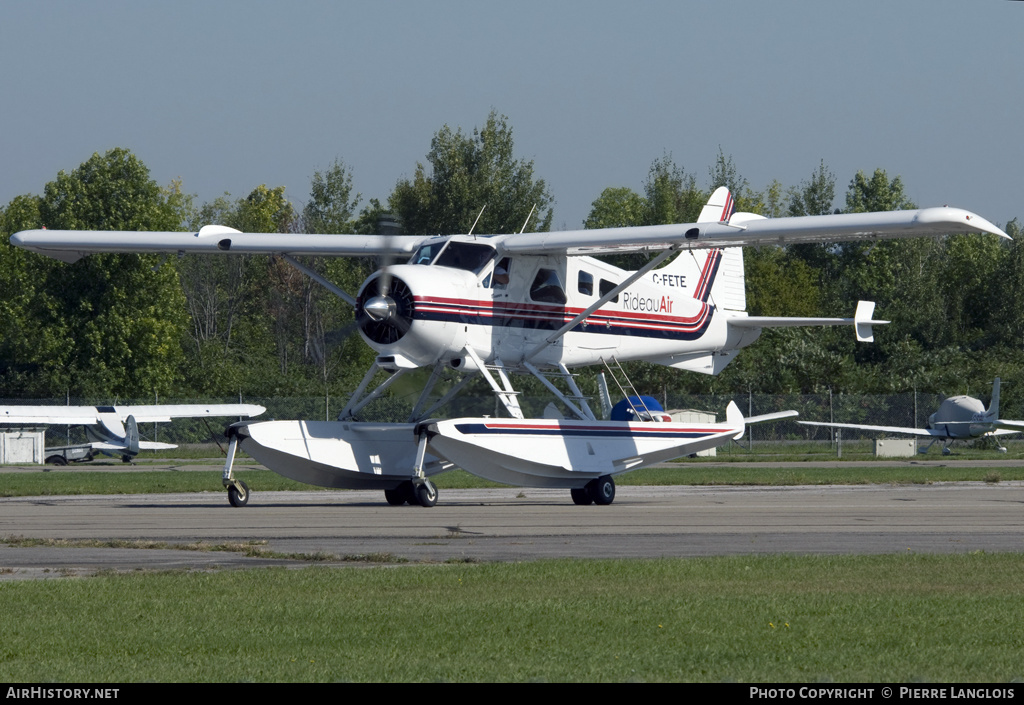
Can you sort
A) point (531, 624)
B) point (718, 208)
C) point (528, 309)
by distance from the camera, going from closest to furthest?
point (531, 624) < point (528, 309) < point (718, 208)

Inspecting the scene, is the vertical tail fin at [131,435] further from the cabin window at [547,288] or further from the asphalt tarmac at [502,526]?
the cabin window at [547,288]

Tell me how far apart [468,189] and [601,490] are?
4019cm

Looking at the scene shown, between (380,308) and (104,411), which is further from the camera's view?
(104,411)

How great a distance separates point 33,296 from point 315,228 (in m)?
14.3

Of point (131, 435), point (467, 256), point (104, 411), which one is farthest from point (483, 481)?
point (104, 411)

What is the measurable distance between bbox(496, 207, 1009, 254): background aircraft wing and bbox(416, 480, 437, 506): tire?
15.0ft

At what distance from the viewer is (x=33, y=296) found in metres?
57.3

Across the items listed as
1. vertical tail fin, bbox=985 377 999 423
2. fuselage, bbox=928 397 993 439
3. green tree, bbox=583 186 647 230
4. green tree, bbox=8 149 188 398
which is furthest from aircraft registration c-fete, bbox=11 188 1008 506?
green tree, bbox=583 186 647 230

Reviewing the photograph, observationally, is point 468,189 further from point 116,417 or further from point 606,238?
point 606,238

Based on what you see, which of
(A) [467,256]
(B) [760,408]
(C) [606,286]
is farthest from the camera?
(B) [760,408]

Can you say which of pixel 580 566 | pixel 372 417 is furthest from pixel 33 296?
pixel 580 566

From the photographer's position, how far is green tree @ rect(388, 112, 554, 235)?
60.2 meters

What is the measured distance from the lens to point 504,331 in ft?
73.4

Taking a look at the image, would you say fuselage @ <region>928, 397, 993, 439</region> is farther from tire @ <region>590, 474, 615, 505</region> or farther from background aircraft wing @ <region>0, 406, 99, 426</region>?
background aircraft wing @ <region>0, 406, 99, 426</region>
